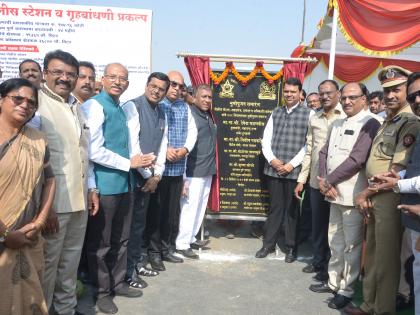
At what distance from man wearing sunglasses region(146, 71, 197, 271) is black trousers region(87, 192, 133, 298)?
0.75 metres

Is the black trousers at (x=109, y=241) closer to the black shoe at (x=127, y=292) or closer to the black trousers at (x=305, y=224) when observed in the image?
the black shoe at (x=127, y=292)

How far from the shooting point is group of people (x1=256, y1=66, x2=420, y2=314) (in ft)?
9.51

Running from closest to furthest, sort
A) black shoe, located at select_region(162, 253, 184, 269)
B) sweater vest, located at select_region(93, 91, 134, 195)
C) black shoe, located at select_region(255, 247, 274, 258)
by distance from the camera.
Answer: sweater vest, located at select_region(93, 91, 134, 195)
black shoe, located at select_region(162, 253, 184, 269)
black shoe, located at select_region(255, 247, 274, 258)

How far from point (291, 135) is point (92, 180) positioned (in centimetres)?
245

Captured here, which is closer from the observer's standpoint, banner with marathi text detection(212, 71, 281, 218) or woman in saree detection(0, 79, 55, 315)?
woman in saree detection(0, 79, 55, 315)

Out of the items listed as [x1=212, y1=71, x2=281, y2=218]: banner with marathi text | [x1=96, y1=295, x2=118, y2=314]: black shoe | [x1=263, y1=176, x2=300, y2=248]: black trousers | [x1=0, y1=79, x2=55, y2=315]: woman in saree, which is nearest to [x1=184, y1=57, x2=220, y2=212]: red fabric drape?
[x1=212, y1=71, x2=281, y2=218]: banner with marathi text

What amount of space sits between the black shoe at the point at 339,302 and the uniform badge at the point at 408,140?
1.51m

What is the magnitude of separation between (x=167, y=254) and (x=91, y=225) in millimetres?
1450

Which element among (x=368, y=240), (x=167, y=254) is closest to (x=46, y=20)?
(x=167, y=254)

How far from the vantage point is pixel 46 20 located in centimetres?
441

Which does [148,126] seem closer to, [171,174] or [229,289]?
[171,174]

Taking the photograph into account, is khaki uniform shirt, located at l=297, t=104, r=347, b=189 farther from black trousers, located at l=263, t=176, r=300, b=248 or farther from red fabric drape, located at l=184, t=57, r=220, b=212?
red fabric drape, located at l=184, t=57, r=220, b=212

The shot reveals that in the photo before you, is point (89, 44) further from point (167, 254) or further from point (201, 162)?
point (167, 254)

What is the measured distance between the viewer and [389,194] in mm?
3000
